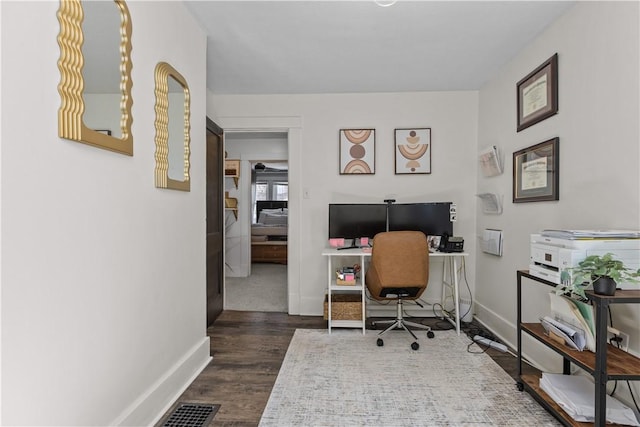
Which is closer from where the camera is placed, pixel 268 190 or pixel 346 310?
pixel 346 310

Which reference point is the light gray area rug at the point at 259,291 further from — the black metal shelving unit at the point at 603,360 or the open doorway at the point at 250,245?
the black metal shelving unit at the point at 603,360

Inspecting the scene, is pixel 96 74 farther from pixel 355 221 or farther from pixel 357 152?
pixel 357 152

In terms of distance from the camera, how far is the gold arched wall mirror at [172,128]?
71.9 inches

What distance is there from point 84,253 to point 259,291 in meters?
3.54

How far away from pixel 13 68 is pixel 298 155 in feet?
9.11

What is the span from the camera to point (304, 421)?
181cm

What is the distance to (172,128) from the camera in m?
2.00

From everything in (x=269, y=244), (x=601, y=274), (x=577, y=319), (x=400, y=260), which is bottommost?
(x=269, y=244)

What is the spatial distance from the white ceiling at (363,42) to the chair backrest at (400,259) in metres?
1.47

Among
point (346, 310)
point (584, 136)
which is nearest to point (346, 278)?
point (346, 310)

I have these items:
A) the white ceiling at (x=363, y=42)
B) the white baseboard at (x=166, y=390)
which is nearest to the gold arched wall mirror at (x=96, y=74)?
the white ceiling at (x=363, y=42)

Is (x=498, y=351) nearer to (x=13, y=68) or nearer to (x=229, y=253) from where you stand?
(x=13, y=68)

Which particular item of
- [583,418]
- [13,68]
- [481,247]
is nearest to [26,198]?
[13,68]

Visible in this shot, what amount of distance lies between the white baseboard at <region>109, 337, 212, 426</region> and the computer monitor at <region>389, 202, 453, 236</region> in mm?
2036
